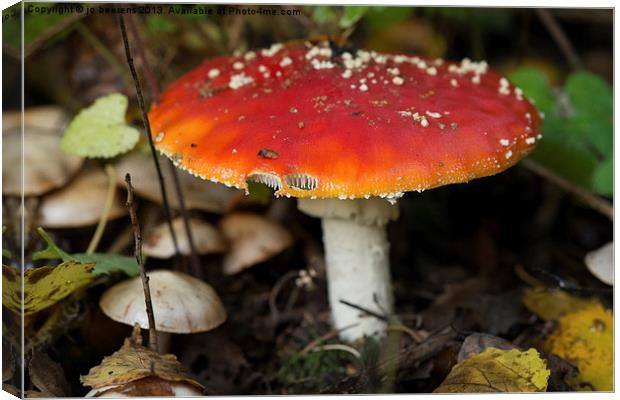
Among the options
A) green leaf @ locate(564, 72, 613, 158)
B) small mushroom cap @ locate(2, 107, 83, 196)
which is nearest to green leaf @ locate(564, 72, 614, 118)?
green leaf @ locate(564, 72, 613, 158)

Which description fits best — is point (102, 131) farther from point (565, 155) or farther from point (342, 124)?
point (565, 155)

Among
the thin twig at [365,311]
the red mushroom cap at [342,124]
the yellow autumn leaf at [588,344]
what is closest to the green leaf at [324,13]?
the red mushroom cap at [342,124]

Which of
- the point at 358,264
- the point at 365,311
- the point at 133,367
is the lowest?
the point at 365,311

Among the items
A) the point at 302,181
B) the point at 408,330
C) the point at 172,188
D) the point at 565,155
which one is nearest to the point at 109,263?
the point at 172,188

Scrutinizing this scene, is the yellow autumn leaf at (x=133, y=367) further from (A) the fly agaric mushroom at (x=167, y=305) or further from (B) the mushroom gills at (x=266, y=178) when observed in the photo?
(B) the mushroom gills at (x=266, y=178)

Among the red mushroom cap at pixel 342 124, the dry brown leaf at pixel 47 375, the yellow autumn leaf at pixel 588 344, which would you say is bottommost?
the yellow autumn leaf at pixel 588 344

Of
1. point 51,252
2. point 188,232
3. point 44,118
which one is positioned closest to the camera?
point 51,252

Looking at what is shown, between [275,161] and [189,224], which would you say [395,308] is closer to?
[189,224]
